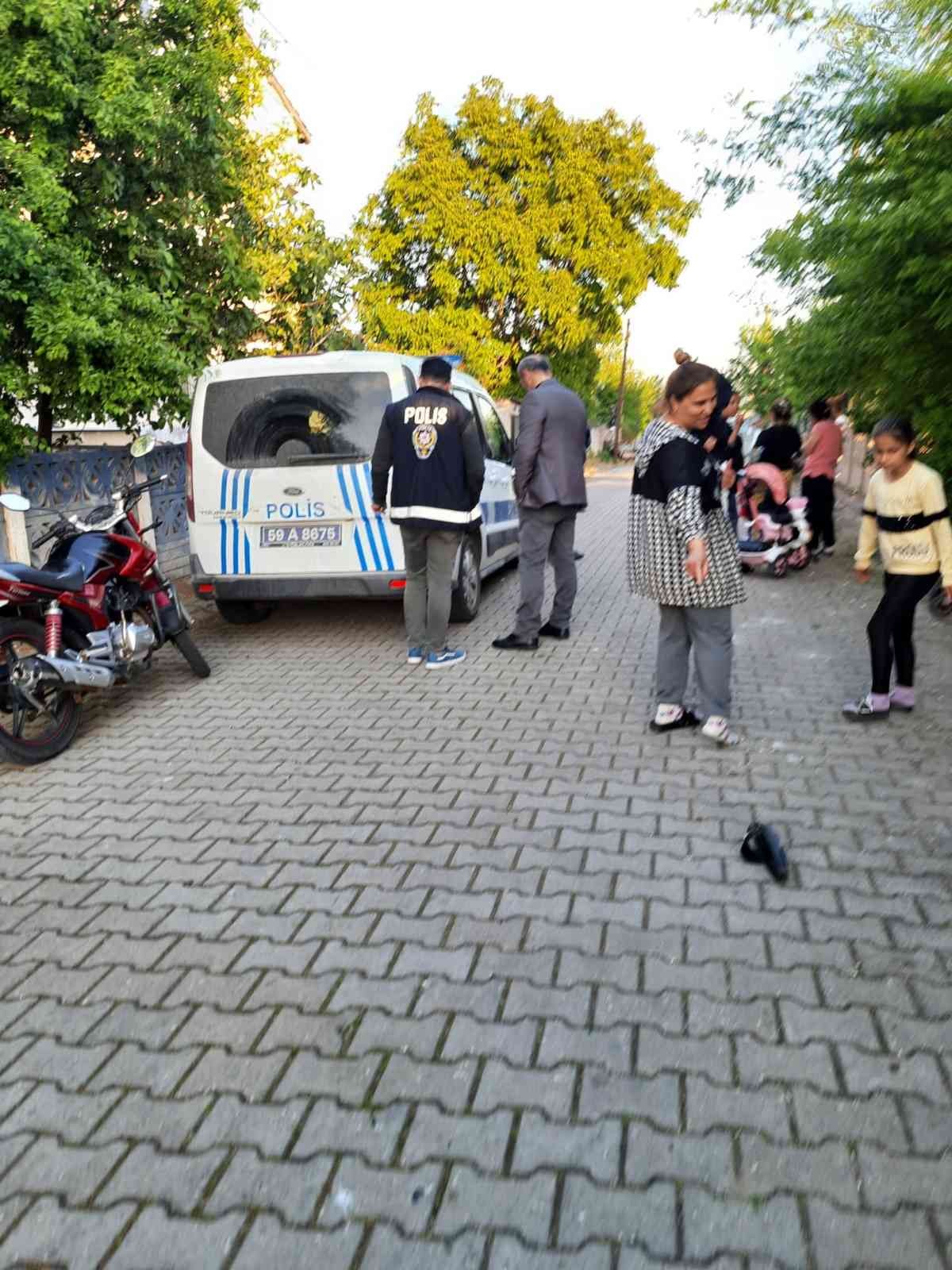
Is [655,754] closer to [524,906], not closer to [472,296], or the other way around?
[524,906]

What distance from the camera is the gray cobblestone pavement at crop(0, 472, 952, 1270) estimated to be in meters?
2.19

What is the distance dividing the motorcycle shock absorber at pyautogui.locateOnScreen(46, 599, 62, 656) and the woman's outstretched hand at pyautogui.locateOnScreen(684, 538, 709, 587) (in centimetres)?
330

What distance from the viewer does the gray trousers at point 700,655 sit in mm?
5223

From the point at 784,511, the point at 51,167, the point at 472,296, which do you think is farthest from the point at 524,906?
the point at 472,296

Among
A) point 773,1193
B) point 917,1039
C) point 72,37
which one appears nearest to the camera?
point 773,1193

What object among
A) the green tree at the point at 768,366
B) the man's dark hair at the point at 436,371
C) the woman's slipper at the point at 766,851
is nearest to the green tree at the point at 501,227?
the green tree at the point at 768,366

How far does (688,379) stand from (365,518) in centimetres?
302

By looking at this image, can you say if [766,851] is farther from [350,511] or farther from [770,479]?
[770,479]

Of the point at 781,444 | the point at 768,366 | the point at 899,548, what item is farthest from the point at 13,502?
the point at 781,444

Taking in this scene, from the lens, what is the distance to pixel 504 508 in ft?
32.1

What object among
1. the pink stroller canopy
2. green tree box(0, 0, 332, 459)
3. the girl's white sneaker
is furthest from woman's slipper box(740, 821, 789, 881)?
the pink stroller canopy

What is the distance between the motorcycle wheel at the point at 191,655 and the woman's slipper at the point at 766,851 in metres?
4.14

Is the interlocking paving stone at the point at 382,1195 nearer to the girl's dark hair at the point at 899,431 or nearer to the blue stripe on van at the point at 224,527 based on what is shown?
the girl's dark hair at the point at 899,431

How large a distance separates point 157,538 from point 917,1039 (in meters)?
9.46
